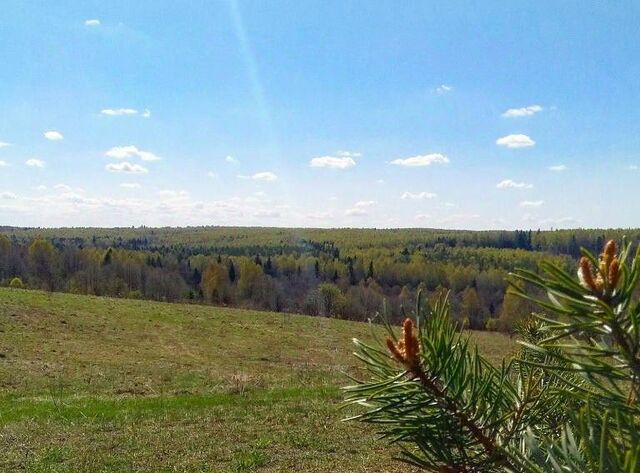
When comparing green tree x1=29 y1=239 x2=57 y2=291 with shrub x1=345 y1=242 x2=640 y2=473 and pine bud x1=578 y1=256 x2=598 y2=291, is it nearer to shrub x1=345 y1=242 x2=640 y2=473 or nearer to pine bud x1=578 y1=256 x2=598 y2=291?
shrub x1=345 y1=242 x2=640 y2=473

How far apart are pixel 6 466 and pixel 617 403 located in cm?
810

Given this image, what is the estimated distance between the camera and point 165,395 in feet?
42.4

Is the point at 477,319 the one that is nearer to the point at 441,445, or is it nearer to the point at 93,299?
the point at 93,299

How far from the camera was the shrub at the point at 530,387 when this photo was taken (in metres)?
0.62

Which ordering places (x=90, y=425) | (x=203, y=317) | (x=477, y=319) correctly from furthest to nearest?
(x=477, y=319) → (x=203, y=317) → (x=90, y=425)

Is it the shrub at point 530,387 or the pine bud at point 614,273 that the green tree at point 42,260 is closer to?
the shrub at point 530,387

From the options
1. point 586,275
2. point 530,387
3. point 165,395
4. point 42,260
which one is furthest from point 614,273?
point 42,260

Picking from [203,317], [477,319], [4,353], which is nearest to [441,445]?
[4,353]

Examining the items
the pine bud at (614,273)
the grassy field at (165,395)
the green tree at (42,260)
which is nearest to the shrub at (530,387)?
the pine bud at (614,273)

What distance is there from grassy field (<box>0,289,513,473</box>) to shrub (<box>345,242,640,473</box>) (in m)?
0.29

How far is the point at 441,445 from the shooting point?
891mm

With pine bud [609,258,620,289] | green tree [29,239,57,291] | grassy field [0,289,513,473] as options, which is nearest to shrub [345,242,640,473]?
pine bud [609,258,620,289]

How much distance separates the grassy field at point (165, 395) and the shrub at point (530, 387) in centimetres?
29

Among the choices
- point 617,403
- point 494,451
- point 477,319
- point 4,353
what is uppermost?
point 617,403
